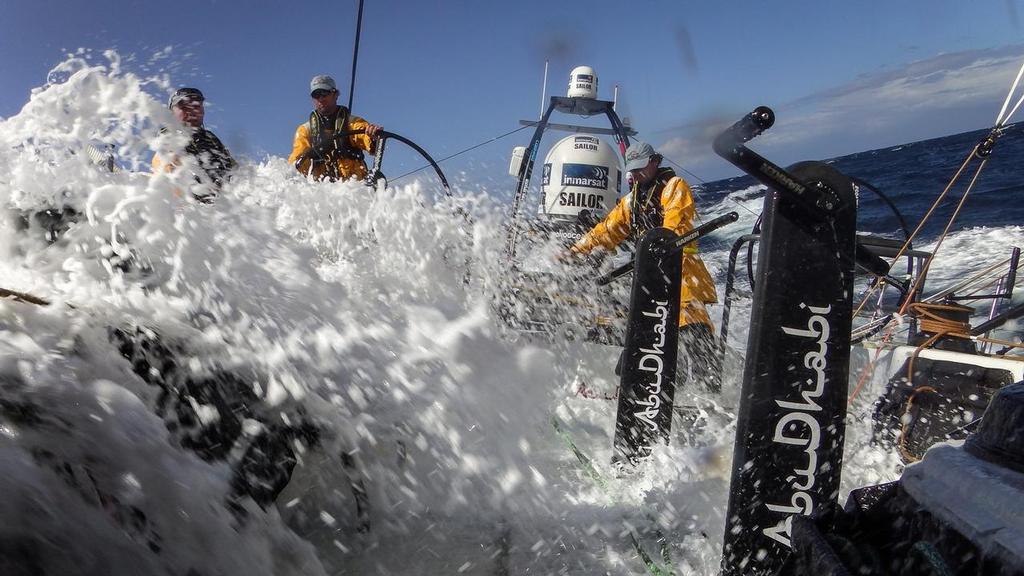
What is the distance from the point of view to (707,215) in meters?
16.7

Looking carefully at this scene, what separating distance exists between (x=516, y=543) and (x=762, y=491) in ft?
2.53

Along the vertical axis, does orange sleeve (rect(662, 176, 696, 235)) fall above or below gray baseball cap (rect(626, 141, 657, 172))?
below

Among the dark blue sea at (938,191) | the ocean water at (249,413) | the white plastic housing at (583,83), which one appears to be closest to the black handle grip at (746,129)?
the ocean water at (249,413)

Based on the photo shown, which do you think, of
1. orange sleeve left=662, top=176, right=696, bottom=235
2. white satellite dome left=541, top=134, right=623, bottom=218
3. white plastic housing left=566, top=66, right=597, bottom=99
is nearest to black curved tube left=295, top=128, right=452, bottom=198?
orange sleeve left=662, top=176, right=696, bottom=235

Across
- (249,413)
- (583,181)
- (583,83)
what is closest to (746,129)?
(249,413)

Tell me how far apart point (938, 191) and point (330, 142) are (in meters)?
15.5

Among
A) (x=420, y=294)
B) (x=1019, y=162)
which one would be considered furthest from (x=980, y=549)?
(x=1019, y=162)

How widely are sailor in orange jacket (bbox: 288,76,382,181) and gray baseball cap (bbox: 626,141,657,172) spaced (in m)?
2.23

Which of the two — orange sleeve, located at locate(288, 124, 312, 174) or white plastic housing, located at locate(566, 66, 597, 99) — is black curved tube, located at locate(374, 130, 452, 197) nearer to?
orange sleeve, located at locate(288, 124, 312, 174)

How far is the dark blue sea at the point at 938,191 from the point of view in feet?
43.7

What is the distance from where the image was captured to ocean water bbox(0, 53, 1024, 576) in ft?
3.66

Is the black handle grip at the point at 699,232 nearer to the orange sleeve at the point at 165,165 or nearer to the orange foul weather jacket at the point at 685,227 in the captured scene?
the orange foul weather jacket at the point at 685,227

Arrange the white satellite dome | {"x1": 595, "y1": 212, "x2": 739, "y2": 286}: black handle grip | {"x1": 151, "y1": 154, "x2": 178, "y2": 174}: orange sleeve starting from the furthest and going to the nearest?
1. the white satellite dome
2. {"x1": 595, "y1": 212, "x2": 739, "y2": 286}: black handle grip
3. {"x1": 151, "y1": 154, "x2": 178, "y2": 174}: orange sleeve

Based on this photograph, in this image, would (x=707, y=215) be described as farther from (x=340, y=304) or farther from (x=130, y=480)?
(x=130, y=480)
